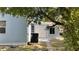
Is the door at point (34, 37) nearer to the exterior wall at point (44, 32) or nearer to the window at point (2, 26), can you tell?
the exterior wall at point (44, 32)

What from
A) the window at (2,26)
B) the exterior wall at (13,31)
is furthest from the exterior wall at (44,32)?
the window at (2,26)

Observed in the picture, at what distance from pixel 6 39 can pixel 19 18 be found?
227 mm

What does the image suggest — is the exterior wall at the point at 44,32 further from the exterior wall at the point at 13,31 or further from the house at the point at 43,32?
the exterior wall at the point at 13,31

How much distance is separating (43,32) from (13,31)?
276 millimetres

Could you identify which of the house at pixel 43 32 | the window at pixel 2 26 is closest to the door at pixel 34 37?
the house at pixel 43 32

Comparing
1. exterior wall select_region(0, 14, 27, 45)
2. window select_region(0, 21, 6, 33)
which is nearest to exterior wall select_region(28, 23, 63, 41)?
exterior wall select_region(0, 14, 27, 45)

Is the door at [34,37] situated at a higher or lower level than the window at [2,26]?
lower

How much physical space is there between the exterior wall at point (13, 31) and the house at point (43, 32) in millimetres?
77

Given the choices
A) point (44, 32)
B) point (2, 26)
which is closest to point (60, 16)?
point (44, 32)

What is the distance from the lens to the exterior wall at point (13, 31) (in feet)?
7.27

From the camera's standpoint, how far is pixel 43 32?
7.45ft

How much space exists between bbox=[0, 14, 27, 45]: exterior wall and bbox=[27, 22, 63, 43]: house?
8 centimetres
